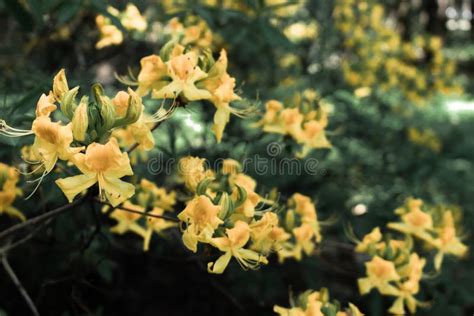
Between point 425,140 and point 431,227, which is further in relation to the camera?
point 425,140

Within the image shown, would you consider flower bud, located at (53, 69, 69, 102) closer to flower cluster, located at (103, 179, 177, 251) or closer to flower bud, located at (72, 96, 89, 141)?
flower bud, located at (72, 96, 89, 141)

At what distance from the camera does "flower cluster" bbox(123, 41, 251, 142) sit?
136 centimetres

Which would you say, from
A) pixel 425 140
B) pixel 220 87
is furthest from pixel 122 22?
pixel 425 140

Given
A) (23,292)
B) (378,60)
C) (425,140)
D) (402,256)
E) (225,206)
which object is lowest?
(425,140)

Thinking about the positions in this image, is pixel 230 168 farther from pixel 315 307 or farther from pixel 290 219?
pixel 315 307

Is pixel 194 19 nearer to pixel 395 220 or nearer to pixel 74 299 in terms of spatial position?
pixel 395 220

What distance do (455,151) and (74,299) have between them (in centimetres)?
301

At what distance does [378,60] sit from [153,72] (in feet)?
8.79

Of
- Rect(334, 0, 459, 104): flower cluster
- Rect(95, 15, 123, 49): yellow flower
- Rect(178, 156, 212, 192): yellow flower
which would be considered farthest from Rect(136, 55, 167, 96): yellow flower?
Rect(334, 0, 459, 104): flower cluster

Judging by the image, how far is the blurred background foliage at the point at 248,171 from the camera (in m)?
1.86

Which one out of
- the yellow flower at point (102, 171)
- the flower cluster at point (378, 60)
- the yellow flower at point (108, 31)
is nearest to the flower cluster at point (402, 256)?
the yellow flower at point (102, 171)

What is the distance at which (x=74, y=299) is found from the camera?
154cm

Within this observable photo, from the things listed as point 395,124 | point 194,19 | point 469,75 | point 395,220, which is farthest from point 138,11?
point 469,75

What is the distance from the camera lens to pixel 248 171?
7.64 feet
